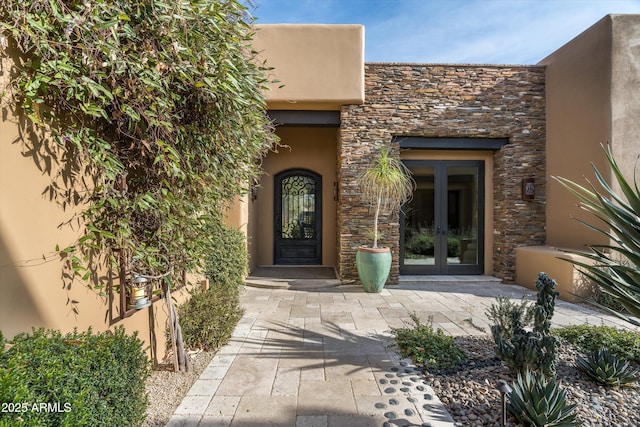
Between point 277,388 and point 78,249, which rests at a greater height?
point 78,249

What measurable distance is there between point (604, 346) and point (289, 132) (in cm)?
709

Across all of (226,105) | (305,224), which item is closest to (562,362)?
(226,105)

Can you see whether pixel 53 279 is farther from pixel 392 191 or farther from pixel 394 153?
pixel 394 153

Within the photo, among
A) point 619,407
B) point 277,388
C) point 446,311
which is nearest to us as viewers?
point 619,407

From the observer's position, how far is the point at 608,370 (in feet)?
8.25

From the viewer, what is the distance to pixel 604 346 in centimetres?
306

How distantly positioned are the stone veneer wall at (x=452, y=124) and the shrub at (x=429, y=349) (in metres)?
2.87

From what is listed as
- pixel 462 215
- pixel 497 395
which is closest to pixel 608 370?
pixel 497 395

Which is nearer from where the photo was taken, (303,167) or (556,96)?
(556,96)

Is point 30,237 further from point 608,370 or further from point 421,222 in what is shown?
point 421,222

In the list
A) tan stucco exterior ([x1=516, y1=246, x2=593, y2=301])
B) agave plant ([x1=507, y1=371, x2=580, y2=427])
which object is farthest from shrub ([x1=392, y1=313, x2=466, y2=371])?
tan stucco exterior ([x1=516, y1=246, x2=593, y2=301])

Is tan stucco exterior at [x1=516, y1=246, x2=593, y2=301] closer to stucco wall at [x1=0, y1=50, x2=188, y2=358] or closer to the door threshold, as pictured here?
the door threshold

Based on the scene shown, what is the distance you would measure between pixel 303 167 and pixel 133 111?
247 inches

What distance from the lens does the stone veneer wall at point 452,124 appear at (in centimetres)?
618
